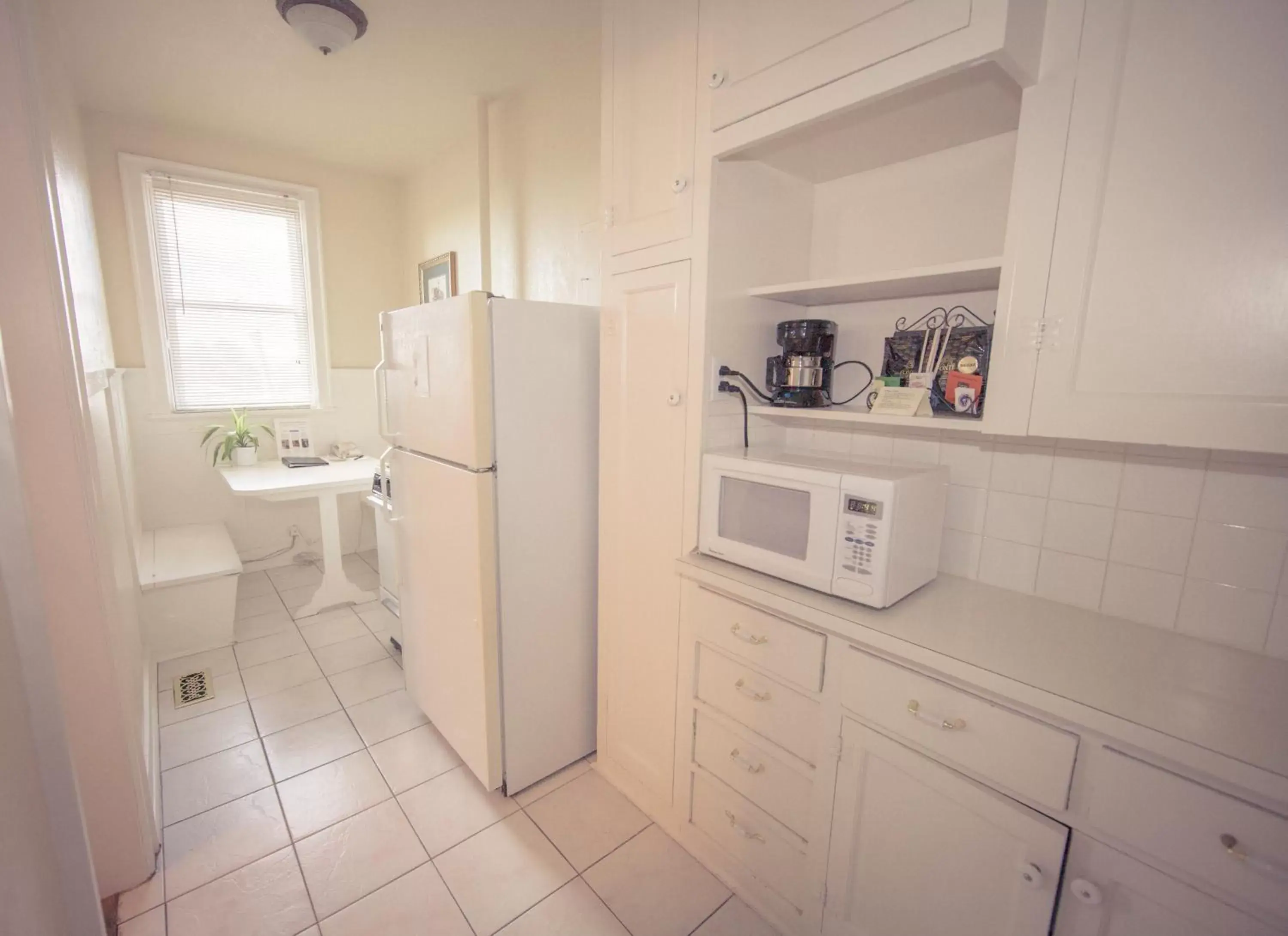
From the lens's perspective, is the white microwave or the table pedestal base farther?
the table pedestal base

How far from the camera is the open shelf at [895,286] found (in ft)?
3.76

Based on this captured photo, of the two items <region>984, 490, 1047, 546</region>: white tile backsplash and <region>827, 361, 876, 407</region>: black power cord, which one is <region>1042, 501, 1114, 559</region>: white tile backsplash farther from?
<region>827, 361, 876, 407</region>: black power cord

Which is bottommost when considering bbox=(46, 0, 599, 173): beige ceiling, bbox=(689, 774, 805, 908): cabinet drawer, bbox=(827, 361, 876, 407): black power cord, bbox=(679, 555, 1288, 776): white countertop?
bbox=(689, 774, 805, 908): cabinet drawer

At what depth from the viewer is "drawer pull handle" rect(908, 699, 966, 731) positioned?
104 cm

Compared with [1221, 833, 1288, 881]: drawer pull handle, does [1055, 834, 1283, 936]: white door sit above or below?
below

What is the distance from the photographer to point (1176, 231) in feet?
3.00

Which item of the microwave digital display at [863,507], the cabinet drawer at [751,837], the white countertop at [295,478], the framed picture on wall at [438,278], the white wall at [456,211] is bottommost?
the cabinet drawer at [751,837]

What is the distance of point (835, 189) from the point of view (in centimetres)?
161

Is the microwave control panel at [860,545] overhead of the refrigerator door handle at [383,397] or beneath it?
beneath

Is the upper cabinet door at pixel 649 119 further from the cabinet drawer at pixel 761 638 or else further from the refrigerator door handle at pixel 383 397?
the refrigerator door handle at pixel 383 397

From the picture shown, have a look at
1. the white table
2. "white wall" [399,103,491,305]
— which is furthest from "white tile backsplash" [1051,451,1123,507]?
the white table

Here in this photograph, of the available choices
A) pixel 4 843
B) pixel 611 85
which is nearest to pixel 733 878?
pixel 4 843

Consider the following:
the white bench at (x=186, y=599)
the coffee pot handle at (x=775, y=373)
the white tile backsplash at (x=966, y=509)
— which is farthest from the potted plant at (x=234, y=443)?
the white tile backsplash at (x=966, y=509)

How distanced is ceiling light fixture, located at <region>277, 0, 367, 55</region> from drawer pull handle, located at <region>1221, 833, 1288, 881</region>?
3.14 m
